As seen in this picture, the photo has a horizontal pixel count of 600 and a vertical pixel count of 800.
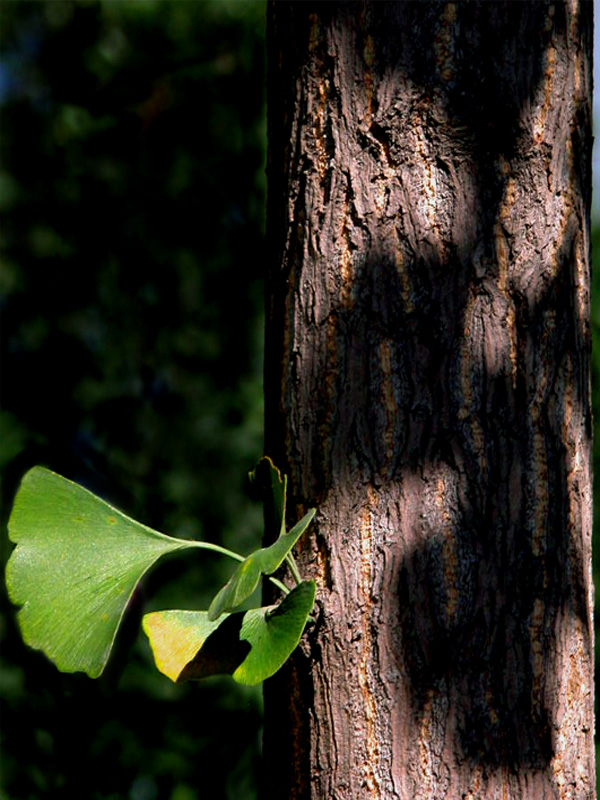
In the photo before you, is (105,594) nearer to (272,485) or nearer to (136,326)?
(272,485)

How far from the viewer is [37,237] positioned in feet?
8.88

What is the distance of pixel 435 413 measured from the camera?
0.95 meters

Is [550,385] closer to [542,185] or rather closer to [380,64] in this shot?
[542,185]

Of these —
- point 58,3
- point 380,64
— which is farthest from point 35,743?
point 380,64

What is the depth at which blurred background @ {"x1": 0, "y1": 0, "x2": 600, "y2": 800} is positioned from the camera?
2.64m

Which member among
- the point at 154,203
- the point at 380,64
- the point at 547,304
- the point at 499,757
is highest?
the point at 154,203

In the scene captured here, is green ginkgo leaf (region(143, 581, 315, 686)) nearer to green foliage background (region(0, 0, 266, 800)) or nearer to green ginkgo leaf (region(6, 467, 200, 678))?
green ginkgo leaf (region(6, 467, 200, 678))

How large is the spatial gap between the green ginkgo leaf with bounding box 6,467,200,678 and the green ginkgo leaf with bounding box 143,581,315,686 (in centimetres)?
5

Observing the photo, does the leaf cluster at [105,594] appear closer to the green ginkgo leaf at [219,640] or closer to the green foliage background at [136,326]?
the green ginkgo leaf at [219,640]

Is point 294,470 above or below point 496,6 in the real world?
below

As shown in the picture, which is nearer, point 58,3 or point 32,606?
point 32,606

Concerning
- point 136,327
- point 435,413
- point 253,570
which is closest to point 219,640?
point 253,570

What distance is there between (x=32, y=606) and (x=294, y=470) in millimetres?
301

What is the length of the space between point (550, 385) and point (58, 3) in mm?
2289
